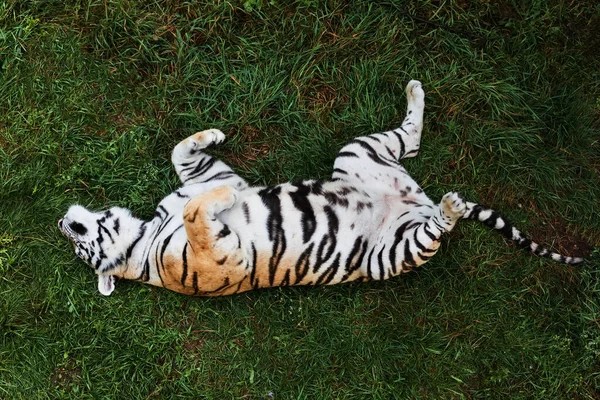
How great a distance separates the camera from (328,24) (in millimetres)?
4125

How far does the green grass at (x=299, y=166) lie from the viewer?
404 cm

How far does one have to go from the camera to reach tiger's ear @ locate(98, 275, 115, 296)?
3.90 m

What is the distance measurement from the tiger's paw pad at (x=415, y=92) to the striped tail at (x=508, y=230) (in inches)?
36.2

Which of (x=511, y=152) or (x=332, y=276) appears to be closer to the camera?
(x=332, y=276)

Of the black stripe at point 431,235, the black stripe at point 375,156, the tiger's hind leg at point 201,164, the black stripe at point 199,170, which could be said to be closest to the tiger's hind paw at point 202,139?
the tiger's hind leg at point 201,164

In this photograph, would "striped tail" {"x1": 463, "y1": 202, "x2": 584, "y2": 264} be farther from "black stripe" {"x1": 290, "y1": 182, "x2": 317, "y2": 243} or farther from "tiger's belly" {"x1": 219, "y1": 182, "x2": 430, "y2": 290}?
"black stripe" {"x1": 290, "y1": 182, "x2": 317, "y2": 243}

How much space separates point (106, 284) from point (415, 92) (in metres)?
2.85

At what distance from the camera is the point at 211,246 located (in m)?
3.32

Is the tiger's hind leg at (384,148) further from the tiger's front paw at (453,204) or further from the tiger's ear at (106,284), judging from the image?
the tiger's ear at (106,284)

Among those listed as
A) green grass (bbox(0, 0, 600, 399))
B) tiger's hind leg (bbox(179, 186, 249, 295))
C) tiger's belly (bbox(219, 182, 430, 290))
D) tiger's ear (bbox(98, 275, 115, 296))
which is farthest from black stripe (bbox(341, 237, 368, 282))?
tiger's ear (bbox(98, 275, 115, 296))

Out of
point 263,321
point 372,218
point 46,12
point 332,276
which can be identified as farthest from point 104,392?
point 46,12

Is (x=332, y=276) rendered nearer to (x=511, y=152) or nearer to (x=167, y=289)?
(x=167, y=289)

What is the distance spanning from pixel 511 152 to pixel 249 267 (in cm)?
232

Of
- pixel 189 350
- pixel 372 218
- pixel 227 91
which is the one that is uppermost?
pixel 227 91
